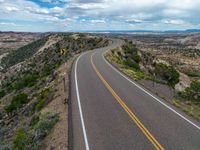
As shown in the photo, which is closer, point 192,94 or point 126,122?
point 126,122

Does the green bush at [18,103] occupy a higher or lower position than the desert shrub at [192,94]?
lower

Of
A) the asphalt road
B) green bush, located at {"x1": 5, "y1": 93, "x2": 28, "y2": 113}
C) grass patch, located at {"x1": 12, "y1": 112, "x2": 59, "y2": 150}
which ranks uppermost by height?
the asphalt road

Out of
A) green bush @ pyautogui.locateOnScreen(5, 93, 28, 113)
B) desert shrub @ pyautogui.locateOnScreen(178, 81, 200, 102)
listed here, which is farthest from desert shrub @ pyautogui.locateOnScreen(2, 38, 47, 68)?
desert shrub @ pyautogui.locateOnScreen(178, 81, 200, 102)

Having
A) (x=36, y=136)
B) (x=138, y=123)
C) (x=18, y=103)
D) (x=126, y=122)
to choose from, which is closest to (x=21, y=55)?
(x=18, y=103)

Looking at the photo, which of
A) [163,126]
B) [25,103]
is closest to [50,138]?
[163,126]

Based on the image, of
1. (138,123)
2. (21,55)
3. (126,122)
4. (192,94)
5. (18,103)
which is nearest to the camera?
(138,123)

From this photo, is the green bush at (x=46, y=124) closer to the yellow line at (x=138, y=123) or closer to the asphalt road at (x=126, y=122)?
the asphalt road at (x=126, y=122)

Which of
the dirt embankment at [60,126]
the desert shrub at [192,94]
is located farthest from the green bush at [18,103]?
the desert shrub at [192,94]

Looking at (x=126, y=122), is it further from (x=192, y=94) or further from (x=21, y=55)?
(x=21, y=55)

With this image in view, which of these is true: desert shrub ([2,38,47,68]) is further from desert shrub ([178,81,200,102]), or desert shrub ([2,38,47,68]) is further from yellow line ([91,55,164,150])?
yellow line ([91,55,164,150])
